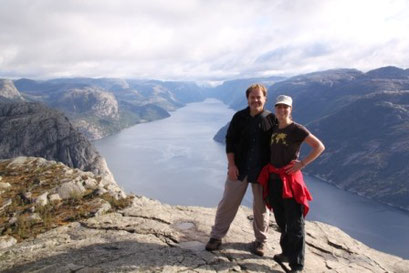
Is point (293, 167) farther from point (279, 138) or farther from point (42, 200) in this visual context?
point (42, 200)

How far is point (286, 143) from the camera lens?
9859 mm

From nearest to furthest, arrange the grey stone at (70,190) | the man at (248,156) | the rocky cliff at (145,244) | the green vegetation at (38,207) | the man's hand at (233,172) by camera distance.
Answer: the rocky cliff at (145,244), the man at (248,156), the man's hand at (233,172), the green vegetation at (38,207), the grey stone at (70,190)

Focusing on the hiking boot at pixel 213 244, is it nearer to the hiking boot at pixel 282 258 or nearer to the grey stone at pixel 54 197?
the hiking boot at pixel 282 258

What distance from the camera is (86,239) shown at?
12109mm

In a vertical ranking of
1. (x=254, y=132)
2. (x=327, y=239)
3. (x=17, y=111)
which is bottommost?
(x=17, y=111)

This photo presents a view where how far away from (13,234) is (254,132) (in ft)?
46.6

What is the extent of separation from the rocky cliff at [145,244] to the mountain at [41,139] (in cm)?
15751

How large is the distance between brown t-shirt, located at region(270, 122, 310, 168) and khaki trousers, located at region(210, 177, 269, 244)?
47.4 inches

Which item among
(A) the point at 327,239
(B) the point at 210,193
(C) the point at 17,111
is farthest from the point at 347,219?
(C) the point at 17,111

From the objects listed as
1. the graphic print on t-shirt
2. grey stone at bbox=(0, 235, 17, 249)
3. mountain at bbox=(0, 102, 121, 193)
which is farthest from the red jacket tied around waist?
mountain at bbox=(0, 102, 121, 193)

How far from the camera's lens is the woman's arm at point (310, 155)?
9.57 metres

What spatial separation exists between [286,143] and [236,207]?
2.73m

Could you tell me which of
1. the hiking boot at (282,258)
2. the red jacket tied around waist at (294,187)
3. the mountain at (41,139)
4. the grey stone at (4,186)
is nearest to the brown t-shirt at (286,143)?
the red jacket tied around waist at (294,187)

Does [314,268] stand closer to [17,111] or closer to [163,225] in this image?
[163,225]
